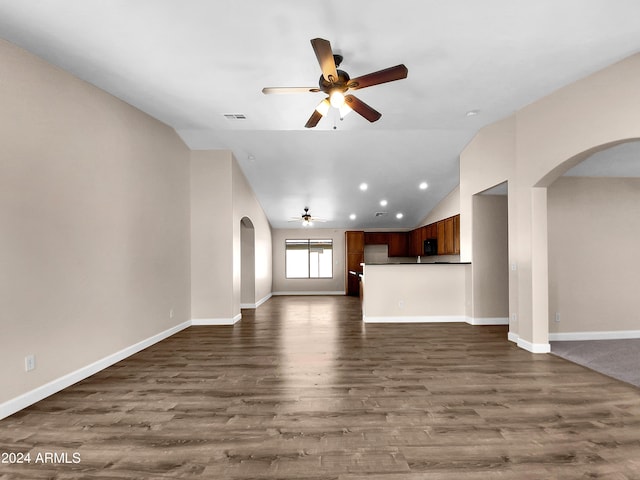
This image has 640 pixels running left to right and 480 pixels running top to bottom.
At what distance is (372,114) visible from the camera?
3.37m

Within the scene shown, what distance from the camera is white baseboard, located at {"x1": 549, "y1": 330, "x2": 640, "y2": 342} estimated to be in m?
4.77

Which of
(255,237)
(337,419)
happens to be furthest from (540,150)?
(255,237)

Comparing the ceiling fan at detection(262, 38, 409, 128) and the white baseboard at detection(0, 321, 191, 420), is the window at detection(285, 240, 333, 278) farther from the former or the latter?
the ceiling fan at detection(262, 38, 409, 128)

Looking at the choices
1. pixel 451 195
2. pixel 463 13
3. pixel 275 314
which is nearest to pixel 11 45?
pixel 463 13

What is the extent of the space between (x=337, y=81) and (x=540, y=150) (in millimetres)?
2848

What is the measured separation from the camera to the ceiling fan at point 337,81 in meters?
2.54

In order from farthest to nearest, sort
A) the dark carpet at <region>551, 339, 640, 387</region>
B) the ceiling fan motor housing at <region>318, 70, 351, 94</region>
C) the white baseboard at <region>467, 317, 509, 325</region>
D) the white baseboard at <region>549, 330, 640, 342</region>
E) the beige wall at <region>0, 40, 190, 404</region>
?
the white baseboard at <region>467, 317, 509, 325</region>
the white baseboard at <region>549, 330, 640, 342</region>
the dark carpet at <region>551, 339, 640, 387</region>
the ceiling fan motor housing at <region>318, 70, 351, 94</region>
the beige wall at <region>0, 40, 190, 404</region>

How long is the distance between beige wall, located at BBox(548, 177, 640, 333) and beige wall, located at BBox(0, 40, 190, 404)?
5.88m

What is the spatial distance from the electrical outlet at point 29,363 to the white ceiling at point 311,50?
2.68 metres

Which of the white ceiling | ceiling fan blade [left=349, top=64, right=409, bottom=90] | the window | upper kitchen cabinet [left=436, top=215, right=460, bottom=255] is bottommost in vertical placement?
the window

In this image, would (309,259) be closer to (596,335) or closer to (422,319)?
(422,319)

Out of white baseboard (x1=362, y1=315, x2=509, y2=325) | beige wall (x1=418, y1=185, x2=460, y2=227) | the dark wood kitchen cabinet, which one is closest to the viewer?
white baseboard (x1=362, y1=315, x2=509, y2=325)

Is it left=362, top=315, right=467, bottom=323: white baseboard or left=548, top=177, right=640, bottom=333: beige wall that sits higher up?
left=548, top=177, right=640, bottom=333: beige wall

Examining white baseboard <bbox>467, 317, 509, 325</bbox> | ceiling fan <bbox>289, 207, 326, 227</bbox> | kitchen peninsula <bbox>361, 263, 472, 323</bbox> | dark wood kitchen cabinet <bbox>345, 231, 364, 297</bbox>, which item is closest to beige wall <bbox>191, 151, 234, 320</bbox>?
kitchen peninsula <bbox>361, 263, 472, 323</bbox>
